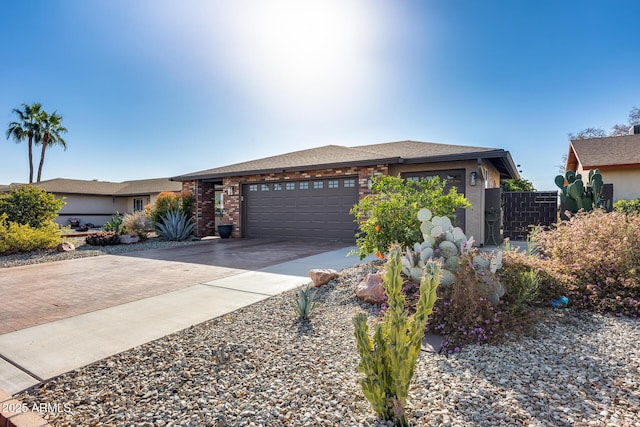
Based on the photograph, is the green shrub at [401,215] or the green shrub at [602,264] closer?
the green shrub at [602,264]

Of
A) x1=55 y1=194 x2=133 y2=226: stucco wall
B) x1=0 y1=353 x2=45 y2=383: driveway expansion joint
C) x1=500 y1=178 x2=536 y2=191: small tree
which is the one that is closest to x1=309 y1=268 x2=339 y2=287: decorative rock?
x1=0 y1=353 x2=45 y2=383: driveway expansion joint

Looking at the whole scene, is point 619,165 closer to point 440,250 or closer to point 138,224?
point 440,250

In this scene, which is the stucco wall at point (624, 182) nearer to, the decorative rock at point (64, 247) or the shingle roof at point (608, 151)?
the shingle roof at point (608, 151)

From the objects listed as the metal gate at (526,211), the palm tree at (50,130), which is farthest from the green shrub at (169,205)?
the palm tree at (50,130)

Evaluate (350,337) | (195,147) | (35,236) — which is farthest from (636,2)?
(35,236)

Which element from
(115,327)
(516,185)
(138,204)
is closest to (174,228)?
(115,327)

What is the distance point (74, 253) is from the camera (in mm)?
9336

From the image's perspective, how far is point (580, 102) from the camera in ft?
39.7

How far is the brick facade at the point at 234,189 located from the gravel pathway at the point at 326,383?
7.87 m

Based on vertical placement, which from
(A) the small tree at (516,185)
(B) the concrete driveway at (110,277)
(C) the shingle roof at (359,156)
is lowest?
(B) the concrete driveway at (110,277)

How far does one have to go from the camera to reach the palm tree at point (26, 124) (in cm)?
2509

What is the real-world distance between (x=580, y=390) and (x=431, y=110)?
10.1 metres

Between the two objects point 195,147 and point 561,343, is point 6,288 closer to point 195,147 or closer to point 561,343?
point 561,343

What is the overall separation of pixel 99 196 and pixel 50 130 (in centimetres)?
683
